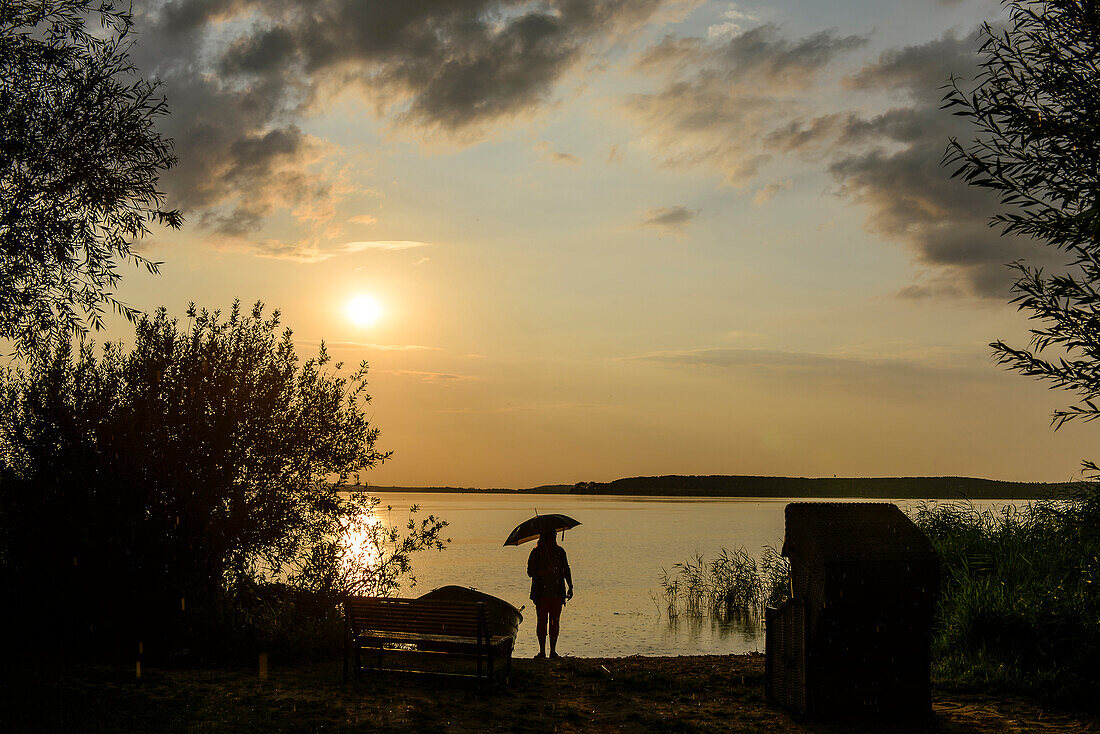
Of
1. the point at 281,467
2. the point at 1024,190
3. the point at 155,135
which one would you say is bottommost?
the point at 281,467

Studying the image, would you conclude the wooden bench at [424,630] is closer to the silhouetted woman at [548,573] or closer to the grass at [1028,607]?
the silhouetted woman at [548,573]

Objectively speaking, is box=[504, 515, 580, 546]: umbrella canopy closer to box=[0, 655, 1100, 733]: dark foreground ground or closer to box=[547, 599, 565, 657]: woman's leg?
box=[547, 599, 565, 657]: woman's leg

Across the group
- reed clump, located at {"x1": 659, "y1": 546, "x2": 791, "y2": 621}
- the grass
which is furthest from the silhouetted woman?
reed clump, located at {"x1": 659, "y1": 546, "x2": 791, "y2": 621}

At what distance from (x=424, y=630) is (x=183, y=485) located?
4.99m

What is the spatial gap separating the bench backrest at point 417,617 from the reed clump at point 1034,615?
683cm

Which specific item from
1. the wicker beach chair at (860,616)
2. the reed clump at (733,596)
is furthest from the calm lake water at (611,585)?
the wicker beach chair at (860,616)

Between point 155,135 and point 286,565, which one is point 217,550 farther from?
point 155,135

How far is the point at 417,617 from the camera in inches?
457

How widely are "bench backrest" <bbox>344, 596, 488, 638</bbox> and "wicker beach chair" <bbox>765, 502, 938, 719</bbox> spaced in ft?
13.4

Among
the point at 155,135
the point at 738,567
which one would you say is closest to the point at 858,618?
the point at 155,135

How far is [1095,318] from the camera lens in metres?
9.47

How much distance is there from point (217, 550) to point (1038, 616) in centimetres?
1271

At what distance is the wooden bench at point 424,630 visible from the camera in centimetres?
1120

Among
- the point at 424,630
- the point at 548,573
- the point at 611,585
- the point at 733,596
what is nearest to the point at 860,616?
the point at 424,630
